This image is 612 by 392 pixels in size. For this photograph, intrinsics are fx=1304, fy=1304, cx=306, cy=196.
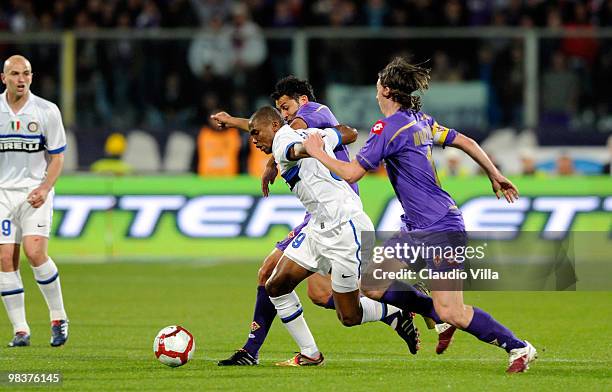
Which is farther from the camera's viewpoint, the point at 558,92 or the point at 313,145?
the point at 558,92

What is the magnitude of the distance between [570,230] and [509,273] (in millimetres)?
3416

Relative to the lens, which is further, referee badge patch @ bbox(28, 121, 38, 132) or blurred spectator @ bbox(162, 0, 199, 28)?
blurred spectator @ bbox(162, 0, 199, 28)

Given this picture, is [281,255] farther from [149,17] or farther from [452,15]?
[149,17]

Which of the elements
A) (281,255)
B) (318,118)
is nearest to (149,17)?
(318,118)

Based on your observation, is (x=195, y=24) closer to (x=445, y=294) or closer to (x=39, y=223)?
(x=39, y=223)

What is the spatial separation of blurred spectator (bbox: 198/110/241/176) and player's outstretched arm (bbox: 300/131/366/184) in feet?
40.6

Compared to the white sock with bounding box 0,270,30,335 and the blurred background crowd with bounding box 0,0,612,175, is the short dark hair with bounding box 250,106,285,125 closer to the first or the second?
the white sock with bounding box 0,270,30,335

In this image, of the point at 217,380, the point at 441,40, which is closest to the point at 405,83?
the point at 217,380

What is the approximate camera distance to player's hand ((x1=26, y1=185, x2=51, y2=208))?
10289 millimetres

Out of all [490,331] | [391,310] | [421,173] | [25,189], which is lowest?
[391,310]

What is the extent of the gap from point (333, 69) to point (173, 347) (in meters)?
11.5

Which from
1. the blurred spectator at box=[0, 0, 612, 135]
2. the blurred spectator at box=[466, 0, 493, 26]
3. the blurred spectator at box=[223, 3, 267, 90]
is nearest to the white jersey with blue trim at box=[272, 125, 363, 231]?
the blurred spectator at box=[0, 0, 612, 135]

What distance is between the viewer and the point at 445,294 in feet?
28.4

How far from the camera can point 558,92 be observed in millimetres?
20188
